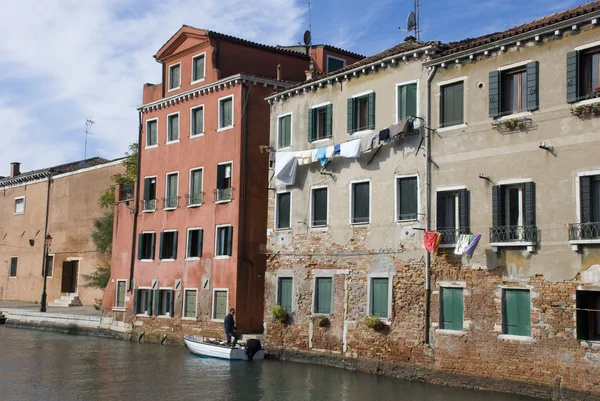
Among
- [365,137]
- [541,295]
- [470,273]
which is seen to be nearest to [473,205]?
[470,273]

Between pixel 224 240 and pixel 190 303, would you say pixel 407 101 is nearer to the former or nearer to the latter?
pixel 224 240

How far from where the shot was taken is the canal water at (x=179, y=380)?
62.6ft

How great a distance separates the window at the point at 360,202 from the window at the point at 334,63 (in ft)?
34.6

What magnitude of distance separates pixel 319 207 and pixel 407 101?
16.3 ft

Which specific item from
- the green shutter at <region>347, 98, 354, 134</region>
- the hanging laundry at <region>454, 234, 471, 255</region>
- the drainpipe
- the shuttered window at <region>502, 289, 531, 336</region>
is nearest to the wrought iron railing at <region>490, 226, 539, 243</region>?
the hanging laundry at <region>454, 234, 471, 255</region>

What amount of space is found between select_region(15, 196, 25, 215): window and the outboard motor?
3173cm

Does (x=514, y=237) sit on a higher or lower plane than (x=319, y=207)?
lower

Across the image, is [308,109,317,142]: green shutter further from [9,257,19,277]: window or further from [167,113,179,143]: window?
[9,257,19,277]: window

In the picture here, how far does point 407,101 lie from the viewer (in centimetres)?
2244

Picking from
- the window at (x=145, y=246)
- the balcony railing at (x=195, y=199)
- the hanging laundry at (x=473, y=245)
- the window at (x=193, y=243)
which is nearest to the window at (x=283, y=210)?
the balcony railing at (x=195, y=199)

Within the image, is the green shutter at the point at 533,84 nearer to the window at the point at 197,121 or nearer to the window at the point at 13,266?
the window at the point at 197,121

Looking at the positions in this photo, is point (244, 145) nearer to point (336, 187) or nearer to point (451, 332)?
point (336, 187)

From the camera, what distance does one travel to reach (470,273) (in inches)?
789

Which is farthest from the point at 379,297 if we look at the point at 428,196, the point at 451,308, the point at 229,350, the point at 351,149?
the point at 229,350
